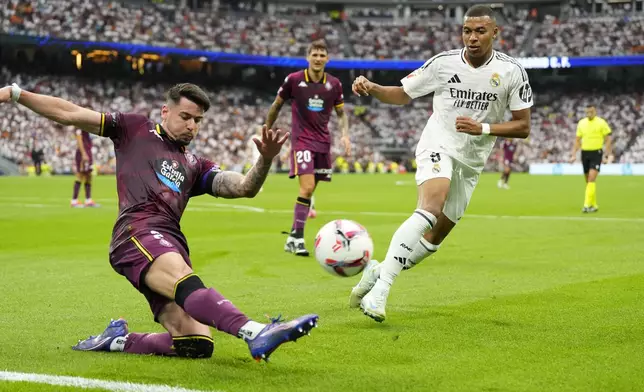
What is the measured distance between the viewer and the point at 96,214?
66.3 ft

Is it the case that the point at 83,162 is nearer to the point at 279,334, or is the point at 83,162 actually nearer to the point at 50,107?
the point at 50,107

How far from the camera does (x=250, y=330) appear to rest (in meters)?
5.00

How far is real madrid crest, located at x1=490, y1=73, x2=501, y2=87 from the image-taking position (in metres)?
7.82

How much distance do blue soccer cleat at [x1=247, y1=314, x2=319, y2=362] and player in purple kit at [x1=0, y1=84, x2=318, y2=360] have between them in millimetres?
171

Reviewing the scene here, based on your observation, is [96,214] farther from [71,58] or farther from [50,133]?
[71,58]

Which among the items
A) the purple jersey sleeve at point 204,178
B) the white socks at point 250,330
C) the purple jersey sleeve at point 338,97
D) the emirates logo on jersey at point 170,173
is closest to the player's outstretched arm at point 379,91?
the purple jersey sleeve at point 204,178

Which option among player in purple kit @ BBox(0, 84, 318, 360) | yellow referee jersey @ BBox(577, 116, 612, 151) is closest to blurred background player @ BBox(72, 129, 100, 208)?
yellow referee jersey @ BBox(577, 116, 612, 151)

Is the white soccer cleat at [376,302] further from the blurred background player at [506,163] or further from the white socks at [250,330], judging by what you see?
the blurred background player at [506,163]

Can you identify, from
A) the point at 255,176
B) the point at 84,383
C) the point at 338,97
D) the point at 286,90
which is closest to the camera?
the point at 84,383

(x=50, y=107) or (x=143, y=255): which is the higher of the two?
(x=50, y=107)

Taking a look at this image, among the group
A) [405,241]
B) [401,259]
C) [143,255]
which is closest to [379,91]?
[405,241]

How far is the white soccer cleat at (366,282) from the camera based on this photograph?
733 centimetres

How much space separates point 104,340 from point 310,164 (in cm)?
776

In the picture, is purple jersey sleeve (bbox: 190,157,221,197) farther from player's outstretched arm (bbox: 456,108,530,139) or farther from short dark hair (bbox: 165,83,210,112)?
player's outstretched arm (bbox: 456,108,530,139)
